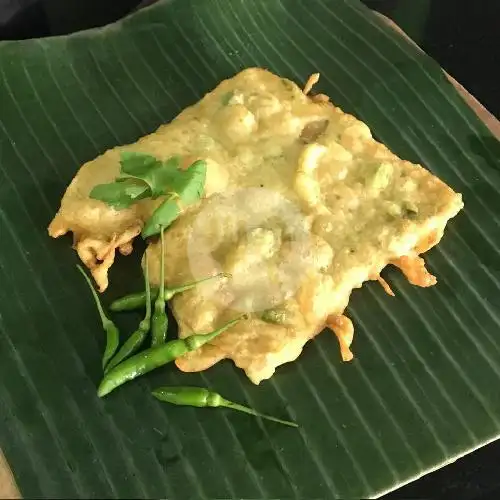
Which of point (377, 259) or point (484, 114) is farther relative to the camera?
point (484, 114)

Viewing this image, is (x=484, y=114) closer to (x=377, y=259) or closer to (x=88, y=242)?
(x=377, y=259)

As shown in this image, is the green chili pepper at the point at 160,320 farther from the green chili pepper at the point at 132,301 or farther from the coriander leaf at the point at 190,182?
the coriander leaf at the point at 190,182

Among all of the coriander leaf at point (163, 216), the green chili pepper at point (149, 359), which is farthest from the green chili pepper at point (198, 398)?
the coriander leaf at point (163, 216)

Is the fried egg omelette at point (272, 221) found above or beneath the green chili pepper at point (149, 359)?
above

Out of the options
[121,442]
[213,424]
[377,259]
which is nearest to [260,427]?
[213,424]

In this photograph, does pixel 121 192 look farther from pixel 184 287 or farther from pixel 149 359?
pixel 149 359

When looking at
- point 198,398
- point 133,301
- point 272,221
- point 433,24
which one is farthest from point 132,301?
point 433,24

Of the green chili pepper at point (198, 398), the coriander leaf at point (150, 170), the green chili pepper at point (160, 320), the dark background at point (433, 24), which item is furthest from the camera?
the dark background at point (433, 24)
